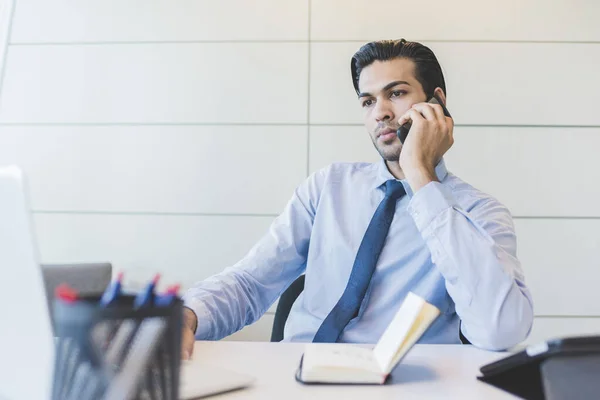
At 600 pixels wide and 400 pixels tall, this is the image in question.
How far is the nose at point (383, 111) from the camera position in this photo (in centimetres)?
191

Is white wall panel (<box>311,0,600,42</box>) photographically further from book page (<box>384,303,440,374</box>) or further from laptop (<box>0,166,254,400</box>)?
laptop (<box>0,166,254,400</box>)

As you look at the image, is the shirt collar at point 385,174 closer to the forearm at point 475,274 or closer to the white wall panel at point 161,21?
the forearm at point 475,274

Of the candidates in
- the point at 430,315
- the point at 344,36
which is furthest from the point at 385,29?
the point at 430,315

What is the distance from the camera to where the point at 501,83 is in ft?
8.96

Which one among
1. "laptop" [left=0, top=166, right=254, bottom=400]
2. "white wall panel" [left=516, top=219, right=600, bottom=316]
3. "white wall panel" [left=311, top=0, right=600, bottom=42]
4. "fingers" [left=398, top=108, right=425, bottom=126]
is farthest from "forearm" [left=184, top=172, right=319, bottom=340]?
"white wall panel" [left=516, top=219, right=600, bottom=316]

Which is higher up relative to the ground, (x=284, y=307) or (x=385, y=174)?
(x=385, y=174)

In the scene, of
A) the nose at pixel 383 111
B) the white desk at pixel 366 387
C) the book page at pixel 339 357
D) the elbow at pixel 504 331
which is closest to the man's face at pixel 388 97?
the nose at pixel 383 111

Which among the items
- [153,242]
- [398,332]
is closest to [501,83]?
[153,242]

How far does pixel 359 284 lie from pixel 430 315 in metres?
0.72

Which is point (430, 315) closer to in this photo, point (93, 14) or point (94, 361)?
point (94, 361)

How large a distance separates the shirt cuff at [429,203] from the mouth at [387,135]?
36 cm

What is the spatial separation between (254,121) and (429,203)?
4.65 ft

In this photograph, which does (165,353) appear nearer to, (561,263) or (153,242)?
(153,242)

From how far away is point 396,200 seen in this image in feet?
5.94
